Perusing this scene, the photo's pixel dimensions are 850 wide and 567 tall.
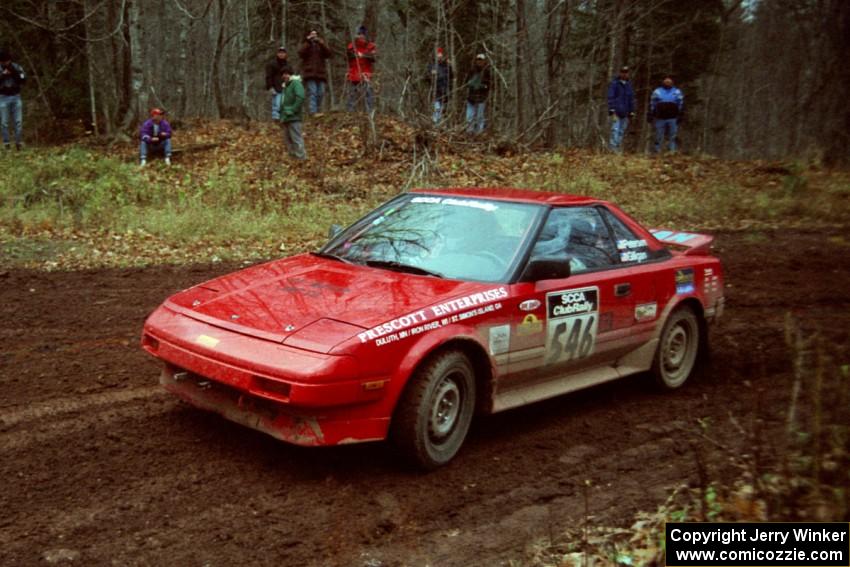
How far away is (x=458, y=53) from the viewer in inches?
737

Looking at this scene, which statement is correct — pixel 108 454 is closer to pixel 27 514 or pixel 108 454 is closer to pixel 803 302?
pixel 27 514

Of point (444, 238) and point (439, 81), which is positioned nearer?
point (444, 238)

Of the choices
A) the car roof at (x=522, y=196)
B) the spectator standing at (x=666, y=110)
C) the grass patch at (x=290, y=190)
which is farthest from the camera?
the spectator standing at (x=666, y=110)

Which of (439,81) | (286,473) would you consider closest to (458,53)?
(439,81)

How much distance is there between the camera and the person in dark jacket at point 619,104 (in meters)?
19.5

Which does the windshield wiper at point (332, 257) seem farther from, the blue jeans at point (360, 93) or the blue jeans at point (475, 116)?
the blue jeans at point (475, 116)

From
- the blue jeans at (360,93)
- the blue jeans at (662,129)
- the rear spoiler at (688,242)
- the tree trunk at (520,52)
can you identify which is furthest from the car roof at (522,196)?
the blue jeans at (662,129)

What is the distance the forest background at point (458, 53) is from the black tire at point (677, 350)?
663cm

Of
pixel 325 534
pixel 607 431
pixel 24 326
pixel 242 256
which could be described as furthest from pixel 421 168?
pixel 325 534

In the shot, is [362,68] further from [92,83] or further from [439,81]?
[92,83]

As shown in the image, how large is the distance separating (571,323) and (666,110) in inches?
629

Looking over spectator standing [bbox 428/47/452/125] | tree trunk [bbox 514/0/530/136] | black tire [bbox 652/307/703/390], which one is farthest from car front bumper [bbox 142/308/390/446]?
tree trunk [bbox 514/0/530/136]

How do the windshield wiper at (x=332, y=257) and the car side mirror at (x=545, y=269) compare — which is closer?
the car side mirror at (x=545, y=269)

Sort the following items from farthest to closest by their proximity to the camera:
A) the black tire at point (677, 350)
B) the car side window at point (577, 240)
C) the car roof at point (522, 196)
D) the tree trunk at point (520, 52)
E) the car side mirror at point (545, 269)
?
1. the tree trunk at point (520, 52)
2. the black tire at point (677, 350)
3. the car roof at point (522, 196)
4. the car side window at point (577, 240)
5. the car side mirror at point (545, 269)
